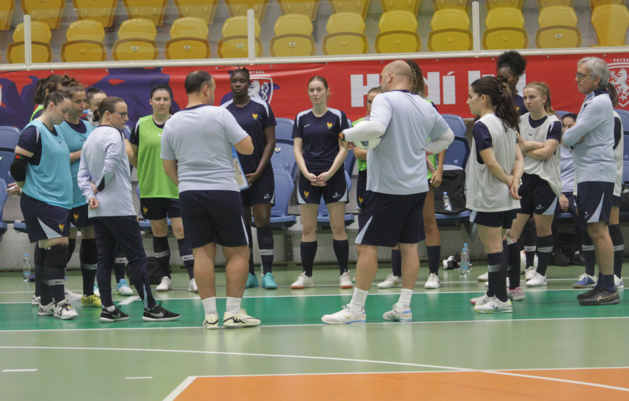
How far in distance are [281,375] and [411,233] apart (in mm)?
1983

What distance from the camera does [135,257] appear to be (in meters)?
6.32

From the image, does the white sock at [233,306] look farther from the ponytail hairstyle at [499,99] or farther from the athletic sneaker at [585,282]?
the athletic sneaker at [585,282]

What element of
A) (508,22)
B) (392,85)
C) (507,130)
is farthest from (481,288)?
(508,22)

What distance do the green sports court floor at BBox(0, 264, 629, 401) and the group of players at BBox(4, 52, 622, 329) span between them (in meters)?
0.32

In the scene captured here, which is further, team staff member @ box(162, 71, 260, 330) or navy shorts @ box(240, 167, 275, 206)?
navy shorts @ box(240, 167, 275, 206)

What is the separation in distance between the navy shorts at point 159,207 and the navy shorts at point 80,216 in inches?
33.6

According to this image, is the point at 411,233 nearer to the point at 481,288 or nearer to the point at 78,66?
the point at 481,288

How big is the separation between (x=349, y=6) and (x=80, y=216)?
5.85 m

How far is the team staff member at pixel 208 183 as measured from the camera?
18.7 ft

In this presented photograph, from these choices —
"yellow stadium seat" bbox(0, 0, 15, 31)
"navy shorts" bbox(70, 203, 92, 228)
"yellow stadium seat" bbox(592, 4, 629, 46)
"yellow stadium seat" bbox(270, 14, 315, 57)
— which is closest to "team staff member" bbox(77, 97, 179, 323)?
"navy shorts" bbox(70, 203, 92, 228)

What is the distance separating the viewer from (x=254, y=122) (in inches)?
327

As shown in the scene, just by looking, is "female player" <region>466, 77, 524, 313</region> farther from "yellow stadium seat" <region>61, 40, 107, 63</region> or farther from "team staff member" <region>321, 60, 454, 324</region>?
"yellow stadium seat" <region>61, 40, 107, 63</region>

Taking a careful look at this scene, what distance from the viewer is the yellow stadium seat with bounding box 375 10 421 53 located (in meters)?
11.3

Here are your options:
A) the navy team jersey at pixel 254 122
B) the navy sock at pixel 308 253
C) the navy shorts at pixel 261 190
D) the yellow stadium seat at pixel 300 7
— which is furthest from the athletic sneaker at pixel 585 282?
the yellow stadium seat at pixel 300 7
